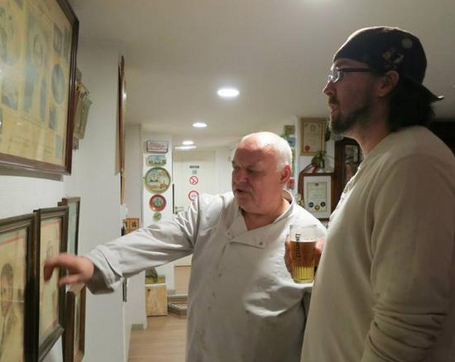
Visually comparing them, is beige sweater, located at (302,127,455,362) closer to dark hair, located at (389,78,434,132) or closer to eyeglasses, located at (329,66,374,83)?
dark hair, located at (389,78,434,132)

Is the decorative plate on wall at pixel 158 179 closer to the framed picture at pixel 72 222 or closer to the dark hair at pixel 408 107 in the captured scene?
the framed picture at pixel 72 222

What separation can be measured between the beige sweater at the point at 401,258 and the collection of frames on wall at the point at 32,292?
701mm

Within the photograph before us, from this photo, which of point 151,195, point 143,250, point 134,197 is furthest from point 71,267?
point 151,195

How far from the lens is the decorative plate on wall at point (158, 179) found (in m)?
4.71

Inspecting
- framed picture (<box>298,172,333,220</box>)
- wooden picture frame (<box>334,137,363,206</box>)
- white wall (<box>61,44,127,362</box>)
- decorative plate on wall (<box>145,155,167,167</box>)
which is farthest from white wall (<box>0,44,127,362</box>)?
decorative plate on wall (<box>145,155,167,167</box>)

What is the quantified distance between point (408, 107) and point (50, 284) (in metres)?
1.04

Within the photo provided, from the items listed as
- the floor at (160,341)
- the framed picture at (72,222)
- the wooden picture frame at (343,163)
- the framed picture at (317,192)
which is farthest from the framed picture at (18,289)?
the wooden picture frame at (343,163)

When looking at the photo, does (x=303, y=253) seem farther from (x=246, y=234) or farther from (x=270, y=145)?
(x=270, y=145)

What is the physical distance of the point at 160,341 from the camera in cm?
364

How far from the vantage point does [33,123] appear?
3.12 feet

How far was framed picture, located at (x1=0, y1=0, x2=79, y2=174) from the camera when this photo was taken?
0.80 m

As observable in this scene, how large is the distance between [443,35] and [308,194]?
83.6 inches

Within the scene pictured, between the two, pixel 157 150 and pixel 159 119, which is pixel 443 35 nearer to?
pixel 159 119

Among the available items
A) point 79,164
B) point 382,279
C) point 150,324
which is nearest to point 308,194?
point 150,324
